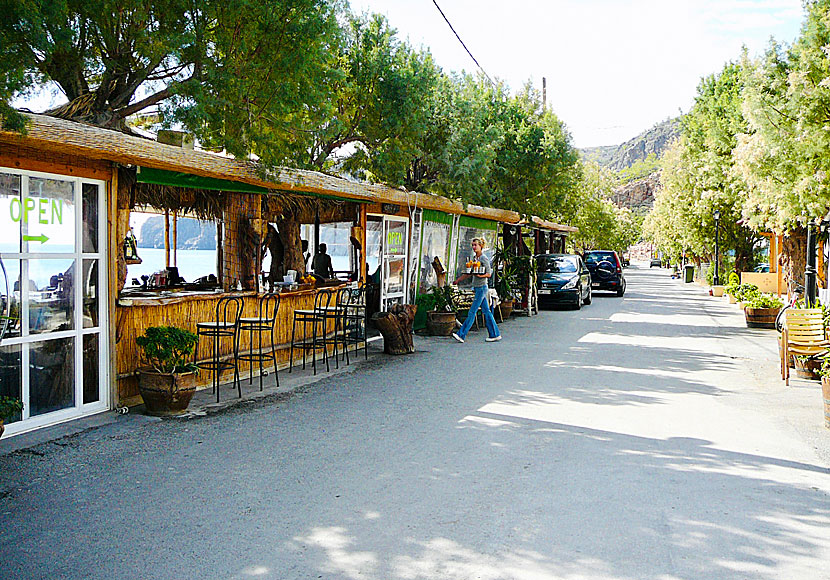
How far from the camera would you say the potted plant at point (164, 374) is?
780cm

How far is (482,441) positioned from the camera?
22.9 ft

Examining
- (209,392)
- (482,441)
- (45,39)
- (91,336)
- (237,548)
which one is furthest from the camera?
(209,392)

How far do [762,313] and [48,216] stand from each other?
53.4 ft

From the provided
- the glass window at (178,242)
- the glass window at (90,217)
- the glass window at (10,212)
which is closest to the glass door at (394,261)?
the glass window at (178,242)

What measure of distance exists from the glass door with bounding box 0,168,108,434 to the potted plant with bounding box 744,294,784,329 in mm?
15481

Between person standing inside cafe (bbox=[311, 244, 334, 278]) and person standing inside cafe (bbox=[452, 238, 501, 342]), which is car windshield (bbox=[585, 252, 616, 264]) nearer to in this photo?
person standing inside cafe (bbox=[452, 238, 501, 342])

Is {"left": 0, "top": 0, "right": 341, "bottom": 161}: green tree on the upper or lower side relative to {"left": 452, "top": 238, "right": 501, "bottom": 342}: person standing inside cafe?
upper

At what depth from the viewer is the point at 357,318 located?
12.7m

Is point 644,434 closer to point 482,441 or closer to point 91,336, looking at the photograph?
point 482,441

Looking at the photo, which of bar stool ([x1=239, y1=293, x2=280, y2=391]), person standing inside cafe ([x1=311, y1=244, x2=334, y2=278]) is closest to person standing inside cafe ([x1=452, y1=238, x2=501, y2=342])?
person standing inside cafe ([x1=311, y1=244, x2=334, y2=278])

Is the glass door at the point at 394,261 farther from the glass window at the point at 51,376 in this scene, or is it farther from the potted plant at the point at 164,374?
the glass window at the point at 51,376

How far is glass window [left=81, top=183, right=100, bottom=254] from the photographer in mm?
7668

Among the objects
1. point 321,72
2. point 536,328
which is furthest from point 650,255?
point 321,72

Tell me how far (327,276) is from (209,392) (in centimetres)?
598
